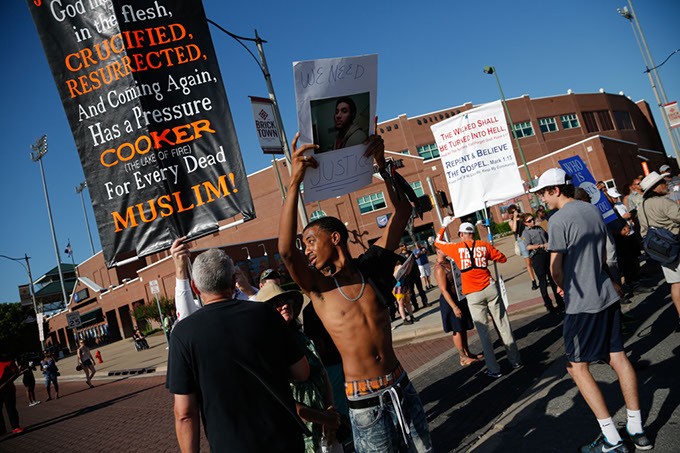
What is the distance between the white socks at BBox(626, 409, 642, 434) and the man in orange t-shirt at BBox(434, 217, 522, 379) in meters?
2.65

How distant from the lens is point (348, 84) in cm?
285

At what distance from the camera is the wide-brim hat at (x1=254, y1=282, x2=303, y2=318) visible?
3.63 m

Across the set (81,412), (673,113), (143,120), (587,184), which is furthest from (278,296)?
(673,113)

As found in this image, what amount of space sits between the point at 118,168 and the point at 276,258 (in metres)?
37.9

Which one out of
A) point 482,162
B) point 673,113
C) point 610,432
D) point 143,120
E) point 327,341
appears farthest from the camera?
point 673,113

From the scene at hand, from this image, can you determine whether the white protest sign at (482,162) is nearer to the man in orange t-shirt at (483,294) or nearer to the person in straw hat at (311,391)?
the man in orange t-shirt at (483,294)

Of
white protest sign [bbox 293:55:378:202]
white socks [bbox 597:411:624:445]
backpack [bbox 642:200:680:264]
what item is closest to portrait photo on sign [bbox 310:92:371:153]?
white protest sign [bbox 293:55:378:202]

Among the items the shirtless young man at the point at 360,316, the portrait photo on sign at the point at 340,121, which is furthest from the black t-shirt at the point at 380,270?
the portrait photo on sign at the point at 340,121

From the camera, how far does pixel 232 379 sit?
2.13m

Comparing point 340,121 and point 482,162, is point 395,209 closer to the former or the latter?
point 340,121

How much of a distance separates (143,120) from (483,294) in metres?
4.76

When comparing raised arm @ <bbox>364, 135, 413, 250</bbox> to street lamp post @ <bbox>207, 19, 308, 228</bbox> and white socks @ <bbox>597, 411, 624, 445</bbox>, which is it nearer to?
white socks @ <bbox>597, 411, 624, 445</bbox>

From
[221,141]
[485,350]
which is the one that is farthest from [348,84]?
[485,350]

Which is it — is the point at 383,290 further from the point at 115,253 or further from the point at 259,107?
the point at 259,107
